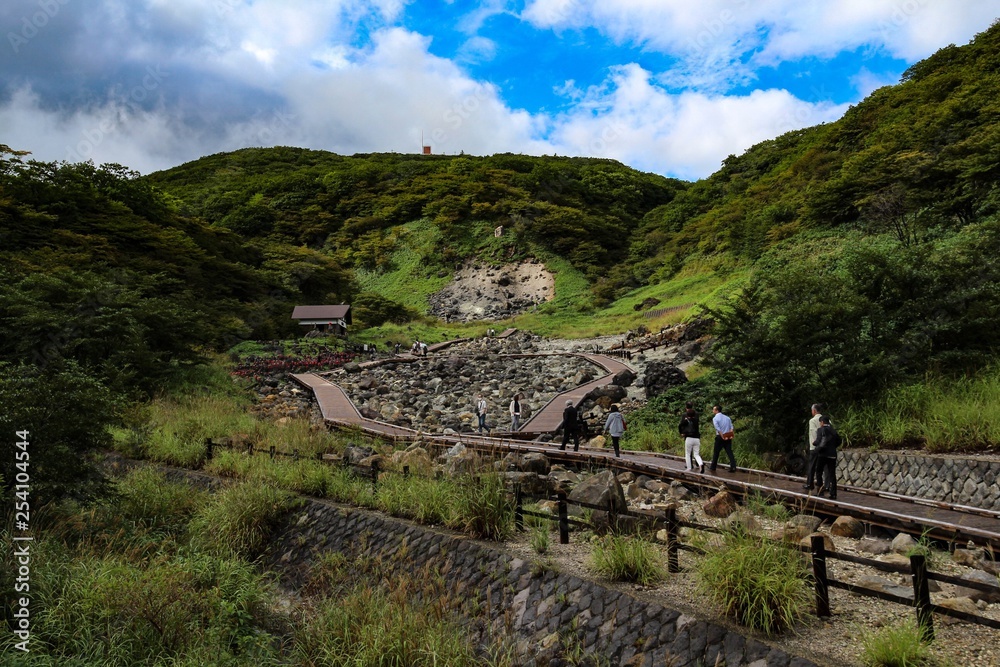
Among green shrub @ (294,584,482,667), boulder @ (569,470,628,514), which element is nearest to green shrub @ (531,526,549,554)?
boulder @ (569,470,628,514)

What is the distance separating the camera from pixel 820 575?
4.99m

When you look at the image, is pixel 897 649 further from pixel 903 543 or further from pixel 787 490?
pixel 787 490

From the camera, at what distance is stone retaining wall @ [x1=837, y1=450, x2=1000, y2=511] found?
8.62m

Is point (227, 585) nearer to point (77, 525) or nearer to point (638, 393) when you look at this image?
A: point (77, 525)

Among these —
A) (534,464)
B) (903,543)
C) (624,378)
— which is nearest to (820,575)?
(903,543)

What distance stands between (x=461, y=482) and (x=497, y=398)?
1497 cm

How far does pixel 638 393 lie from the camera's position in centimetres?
2145

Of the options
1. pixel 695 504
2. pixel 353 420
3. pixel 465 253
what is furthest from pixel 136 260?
pixel 465 253

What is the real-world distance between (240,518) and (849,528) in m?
9.27

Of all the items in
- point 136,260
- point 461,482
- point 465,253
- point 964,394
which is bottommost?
point 461,482

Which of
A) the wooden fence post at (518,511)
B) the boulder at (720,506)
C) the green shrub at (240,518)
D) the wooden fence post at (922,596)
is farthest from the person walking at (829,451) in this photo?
the green shrub at (240,518)

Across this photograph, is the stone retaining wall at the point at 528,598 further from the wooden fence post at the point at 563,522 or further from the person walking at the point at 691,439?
the person walking at the point at 691,439

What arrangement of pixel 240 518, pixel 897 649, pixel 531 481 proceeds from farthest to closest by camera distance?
pixel 531 481 → pixel 240 518 → pixel 897 649

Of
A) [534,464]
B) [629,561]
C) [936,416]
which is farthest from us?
[534,464]
